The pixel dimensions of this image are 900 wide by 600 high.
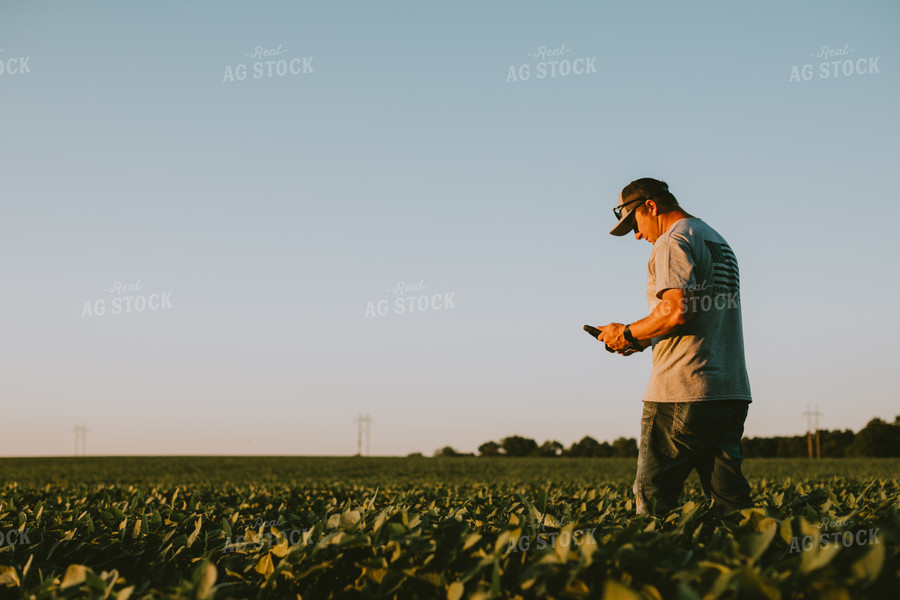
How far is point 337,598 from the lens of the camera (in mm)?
2471

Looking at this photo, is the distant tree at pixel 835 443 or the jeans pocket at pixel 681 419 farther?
the distant tree at pixel 835 443

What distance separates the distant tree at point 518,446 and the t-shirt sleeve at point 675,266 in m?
89.3

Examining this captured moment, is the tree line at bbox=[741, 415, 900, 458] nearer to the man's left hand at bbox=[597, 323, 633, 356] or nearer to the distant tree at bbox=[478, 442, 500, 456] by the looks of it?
the distant tree at bbox=[478, 442, 500, 456]

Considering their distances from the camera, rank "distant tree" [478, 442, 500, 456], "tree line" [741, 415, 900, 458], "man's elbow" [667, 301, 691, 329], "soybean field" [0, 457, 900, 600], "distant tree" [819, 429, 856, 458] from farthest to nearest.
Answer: "distant tree" [478, 442, 500, 456] → "distant tree" [819, 429, 856, 458] → "tree line" [741, 415, 900, 458] → "man's elbow" [667, 301, 691, 329] → "soybean field" [0, 457, 900, 600]

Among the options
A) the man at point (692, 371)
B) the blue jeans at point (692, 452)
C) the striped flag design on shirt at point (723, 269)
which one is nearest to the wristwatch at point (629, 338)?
the man at point (692, 371)

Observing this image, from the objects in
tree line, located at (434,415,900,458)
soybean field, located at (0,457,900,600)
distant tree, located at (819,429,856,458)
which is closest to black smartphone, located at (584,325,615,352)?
soybean field, located at (0,457,900,600)

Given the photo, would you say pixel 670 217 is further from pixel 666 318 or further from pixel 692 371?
pixel 692 371

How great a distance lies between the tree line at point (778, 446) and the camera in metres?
76.5

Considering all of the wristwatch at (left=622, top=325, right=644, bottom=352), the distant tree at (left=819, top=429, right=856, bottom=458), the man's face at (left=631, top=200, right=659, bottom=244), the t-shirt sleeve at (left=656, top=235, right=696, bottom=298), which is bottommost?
the distant tree at (left=819, top=429, right=856, bottom=458)

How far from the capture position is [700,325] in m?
3.38

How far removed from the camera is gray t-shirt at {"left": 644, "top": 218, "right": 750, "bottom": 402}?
3307mm

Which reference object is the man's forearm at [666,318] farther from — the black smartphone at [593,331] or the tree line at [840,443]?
the tree line at [840,443]

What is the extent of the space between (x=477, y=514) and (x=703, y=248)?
2.14 metres

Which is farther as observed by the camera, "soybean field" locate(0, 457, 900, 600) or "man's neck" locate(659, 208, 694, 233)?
"man's neck" locate(659, 208, 694, 233)
